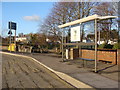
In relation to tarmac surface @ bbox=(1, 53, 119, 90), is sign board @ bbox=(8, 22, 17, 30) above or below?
above

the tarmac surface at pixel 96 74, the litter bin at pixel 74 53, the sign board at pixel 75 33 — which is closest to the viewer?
the tarmac surface at pixel 96 74

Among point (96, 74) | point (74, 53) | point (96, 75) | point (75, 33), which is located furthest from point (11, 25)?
point (96, 75)

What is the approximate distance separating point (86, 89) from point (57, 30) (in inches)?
876

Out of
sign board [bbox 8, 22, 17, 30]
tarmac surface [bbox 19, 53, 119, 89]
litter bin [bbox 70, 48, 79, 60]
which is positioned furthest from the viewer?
sign board [bbox 8, 22, 17, 30]

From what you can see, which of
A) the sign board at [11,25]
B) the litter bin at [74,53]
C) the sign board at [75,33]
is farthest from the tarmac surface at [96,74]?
the sign board at [11,25]

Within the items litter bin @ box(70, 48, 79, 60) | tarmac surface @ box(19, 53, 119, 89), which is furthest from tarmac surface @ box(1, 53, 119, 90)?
litter bin @ box(70, 48, 79, 60)

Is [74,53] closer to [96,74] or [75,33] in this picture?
[75,33]

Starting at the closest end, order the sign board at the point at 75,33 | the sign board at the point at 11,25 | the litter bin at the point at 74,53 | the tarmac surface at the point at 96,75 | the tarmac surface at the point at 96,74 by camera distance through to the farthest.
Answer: the tarmac surface at the point at 96,74, the tarmac surface at the point at 96,75, the sign board at the point at 75,33, the litter bin at the point at 74,53, the sign board at the point at 11,25

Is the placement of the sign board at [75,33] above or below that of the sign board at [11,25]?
below

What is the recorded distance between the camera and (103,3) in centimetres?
2544

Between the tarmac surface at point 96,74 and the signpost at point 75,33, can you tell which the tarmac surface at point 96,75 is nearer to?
the tarmac surface at point 96,74

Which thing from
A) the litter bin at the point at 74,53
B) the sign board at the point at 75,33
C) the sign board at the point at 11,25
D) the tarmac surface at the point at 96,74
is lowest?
the tarmac surface at the point at 96,74

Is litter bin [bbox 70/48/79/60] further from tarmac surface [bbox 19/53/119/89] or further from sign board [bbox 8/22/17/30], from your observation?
sign board [bbox 8/22/17/30]

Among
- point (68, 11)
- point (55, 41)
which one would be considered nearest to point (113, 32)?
point (68, 11)
